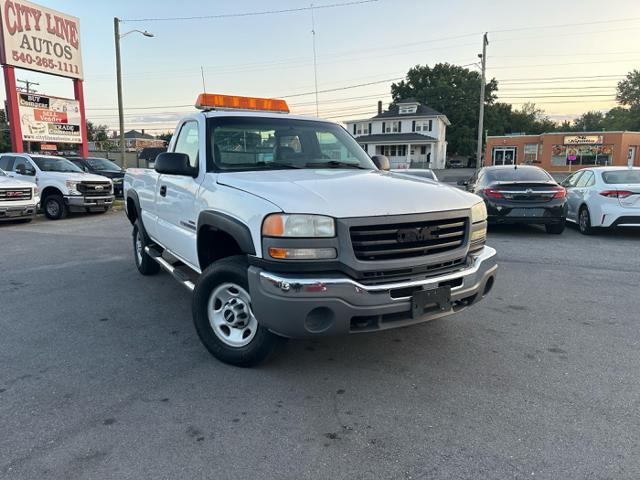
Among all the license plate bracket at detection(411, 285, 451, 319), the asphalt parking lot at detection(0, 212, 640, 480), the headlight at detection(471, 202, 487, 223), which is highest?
the headlight at detection(471, 202, 487, 223)

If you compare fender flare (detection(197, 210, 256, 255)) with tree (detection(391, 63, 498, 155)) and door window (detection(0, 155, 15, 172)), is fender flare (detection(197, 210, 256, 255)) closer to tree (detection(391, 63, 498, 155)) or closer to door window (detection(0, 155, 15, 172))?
door window (detection(0, 155, 15, 172))

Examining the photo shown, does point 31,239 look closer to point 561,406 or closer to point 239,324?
point 239,324

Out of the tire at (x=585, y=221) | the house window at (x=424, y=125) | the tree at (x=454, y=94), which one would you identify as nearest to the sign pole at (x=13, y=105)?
the tire at (x=585, y=221)

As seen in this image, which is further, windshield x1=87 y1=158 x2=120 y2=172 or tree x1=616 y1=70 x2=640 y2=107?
tree x1=616 y1=70 x2=640 y2=107

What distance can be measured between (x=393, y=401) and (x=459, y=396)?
466 millimetres

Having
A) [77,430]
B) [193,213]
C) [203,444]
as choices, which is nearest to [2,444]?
[77,430]

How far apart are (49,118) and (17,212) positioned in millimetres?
8101

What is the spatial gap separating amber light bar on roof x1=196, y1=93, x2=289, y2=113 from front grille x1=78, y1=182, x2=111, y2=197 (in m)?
9.91

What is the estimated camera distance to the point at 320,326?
9.92 ft

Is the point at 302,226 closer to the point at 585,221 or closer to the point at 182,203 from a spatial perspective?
the point at 182,203

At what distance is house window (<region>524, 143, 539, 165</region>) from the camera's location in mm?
46875

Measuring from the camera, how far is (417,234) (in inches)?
127

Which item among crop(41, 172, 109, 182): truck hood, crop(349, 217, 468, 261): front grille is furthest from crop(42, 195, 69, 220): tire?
crop(349, 217, 468, 261): front grille

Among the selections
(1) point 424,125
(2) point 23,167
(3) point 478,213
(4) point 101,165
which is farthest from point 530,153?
(3) point 478,213
